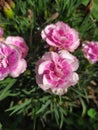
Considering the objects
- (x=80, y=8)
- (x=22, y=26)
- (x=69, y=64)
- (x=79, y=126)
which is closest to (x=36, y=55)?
(x=22, y=26)

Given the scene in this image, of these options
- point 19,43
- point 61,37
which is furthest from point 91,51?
point 19,43

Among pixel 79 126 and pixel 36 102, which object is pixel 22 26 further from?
pixel 79 126

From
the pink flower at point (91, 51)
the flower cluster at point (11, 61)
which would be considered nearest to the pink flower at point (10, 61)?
the flower cluster at point (11, 61)

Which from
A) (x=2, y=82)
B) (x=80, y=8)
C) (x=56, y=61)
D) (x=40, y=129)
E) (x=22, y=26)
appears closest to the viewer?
(x=56, y=61)

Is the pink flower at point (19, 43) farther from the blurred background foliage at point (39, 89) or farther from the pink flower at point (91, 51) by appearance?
the pink flower at point (91, 51)

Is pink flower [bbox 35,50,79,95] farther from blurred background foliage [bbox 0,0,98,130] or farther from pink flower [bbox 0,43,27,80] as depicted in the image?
blurred background foliage [bbox 0,0,98,130]

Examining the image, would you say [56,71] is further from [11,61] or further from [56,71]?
[11,61]

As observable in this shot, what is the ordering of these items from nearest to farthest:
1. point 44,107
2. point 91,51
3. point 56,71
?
point 56,71
point 91,51
point 44,107
